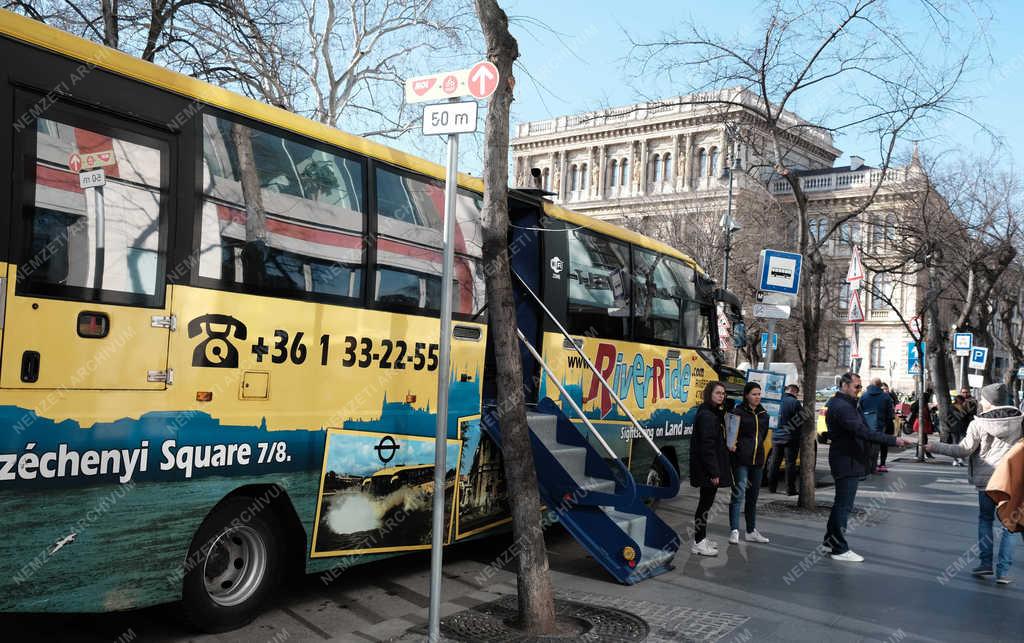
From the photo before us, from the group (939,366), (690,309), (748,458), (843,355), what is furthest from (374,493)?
(843,355)

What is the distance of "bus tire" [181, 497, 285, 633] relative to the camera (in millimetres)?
5887

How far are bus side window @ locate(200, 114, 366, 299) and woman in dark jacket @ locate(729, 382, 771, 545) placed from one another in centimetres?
536

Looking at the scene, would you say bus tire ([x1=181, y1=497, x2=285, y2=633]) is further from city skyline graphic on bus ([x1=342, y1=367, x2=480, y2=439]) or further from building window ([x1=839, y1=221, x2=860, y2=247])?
building window ([x1=839, y1=221, x2=860, y2=247])

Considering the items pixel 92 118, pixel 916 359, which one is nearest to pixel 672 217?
pixel 916 359

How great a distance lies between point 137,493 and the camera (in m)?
5.32

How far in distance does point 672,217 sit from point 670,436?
35777 mm

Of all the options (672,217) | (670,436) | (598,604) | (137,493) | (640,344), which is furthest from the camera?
(672,217)

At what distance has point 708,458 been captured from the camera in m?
9.41

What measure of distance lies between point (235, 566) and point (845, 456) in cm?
620

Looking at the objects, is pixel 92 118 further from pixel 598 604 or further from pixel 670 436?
pixel 670 436

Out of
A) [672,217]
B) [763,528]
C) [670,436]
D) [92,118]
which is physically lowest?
[763,528]

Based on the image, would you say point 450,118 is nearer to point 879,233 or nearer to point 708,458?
point 708,458

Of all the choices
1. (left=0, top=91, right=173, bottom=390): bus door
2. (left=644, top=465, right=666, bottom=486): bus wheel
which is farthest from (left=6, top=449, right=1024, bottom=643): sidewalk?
(left=0, top=91, right=173, bottom=390): bus door

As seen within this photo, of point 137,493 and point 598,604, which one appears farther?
point 598,604
